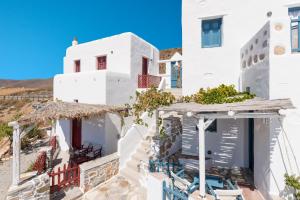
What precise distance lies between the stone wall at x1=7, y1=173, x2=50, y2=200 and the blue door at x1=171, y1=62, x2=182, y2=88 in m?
13.3

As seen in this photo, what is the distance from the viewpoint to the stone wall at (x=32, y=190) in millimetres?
7421

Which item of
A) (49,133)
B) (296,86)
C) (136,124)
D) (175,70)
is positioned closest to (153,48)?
(175,70)

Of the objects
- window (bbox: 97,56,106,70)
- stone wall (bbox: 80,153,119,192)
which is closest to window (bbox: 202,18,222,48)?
stone wall (bbox: 80,153,119,192)

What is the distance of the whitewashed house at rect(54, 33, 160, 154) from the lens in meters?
13.6

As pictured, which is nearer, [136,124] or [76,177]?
[76,177]

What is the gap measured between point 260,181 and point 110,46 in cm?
1453

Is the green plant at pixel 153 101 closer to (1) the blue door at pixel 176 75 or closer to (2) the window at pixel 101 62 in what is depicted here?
(1) the blue door at pixel 176 75

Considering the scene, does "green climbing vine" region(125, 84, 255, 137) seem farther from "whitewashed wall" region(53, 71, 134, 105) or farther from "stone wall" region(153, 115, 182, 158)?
"whitewashed wall" region(53, 71, 134, 105)

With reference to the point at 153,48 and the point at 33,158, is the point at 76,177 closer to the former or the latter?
the point at 33,158

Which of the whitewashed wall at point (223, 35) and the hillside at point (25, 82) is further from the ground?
the hillside at point (25, 82)

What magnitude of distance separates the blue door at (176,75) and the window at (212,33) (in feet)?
23.1

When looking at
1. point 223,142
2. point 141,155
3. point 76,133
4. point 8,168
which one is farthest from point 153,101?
point 8,168

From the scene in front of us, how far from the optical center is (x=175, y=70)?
61.3ft

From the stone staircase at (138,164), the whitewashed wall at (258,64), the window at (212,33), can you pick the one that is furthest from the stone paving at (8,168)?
the window at (212,33)
